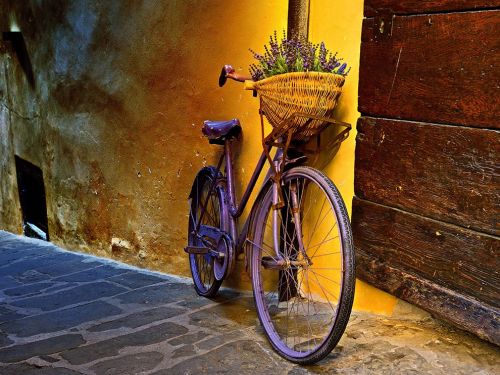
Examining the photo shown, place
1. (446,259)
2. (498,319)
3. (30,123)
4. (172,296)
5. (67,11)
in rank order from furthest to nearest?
(30,123) → (67,11) → (172,296) → (446,259) → (498,319)

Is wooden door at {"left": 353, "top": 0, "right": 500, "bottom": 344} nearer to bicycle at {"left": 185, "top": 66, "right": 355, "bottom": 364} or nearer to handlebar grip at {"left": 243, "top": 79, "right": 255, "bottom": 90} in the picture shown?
bicycle at {"left": 185, "top": 66, "right": 355, "bottom": 364}

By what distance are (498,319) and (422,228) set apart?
1.71 feet

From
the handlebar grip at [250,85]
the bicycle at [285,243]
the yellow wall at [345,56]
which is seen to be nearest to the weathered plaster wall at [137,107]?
the yellow wall at [345,56]

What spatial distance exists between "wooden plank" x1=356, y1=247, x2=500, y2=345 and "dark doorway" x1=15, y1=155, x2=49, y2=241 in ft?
15.5

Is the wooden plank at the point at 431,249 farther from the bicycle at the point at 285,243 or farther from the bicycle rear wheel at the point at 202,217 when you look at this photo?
the bicycle rear wheel at the point at 202,217

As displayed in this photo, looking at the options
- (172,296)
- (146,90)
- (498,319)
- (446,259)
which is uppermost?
(146,90)

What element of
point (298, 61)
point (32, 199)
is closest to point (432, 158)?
point (298, 61)

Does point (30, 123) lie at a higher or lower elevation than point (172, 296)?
higher

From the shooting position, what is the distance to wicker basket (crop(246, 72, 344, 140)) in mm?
2613

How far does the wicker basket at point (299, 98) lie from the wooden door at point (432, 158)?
0.26m

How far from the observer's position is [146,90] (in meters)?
4.63

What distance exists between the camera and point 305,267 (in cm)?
264

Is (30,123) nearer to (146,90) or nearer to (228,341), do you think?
(146,90)

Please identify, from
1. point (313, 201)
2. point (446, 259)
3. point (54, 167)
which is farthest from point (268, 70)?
point (54, 167)
